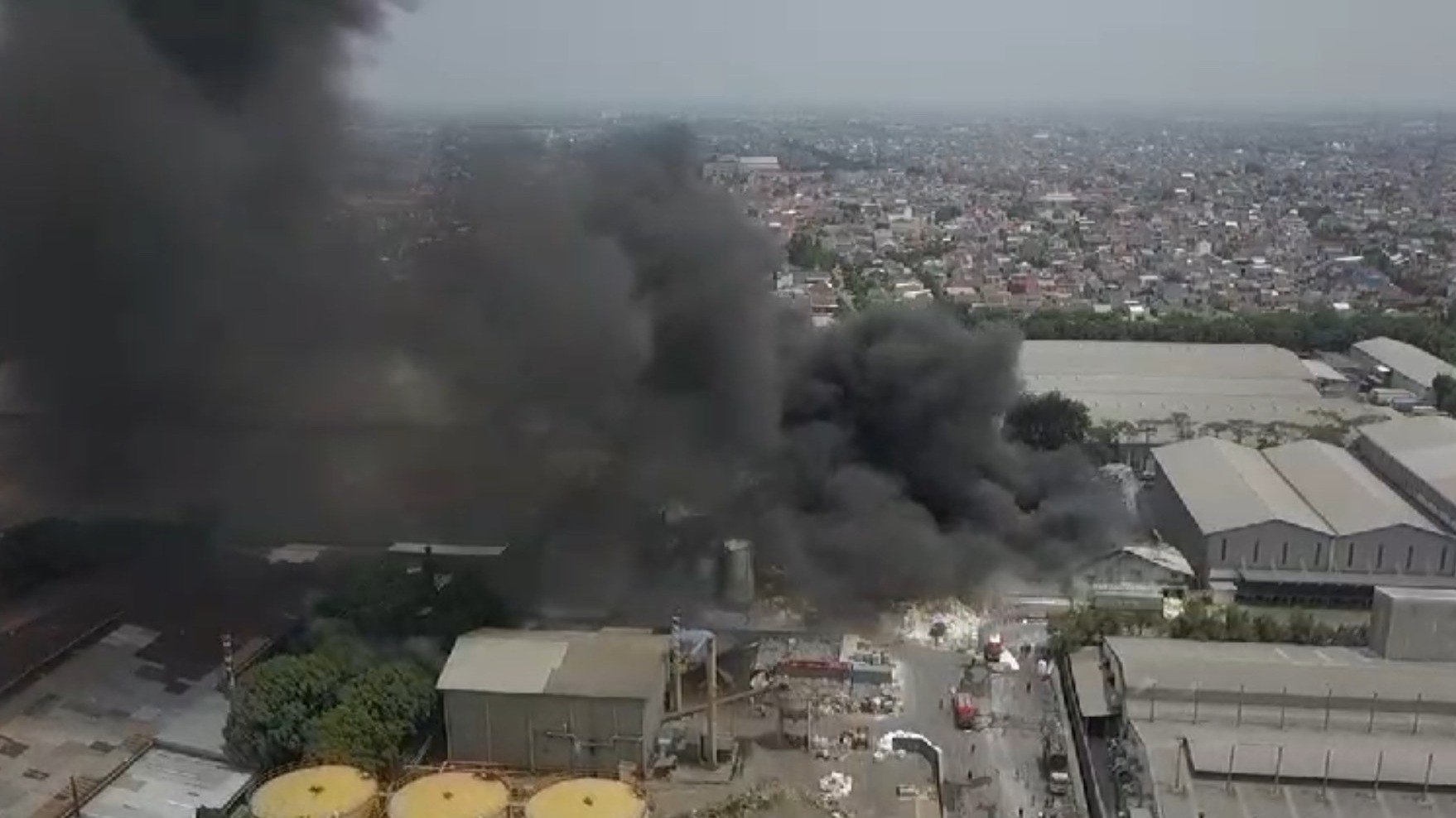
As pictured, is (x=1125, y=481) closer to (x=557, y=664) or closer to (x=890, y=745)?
(x=890, y=745)

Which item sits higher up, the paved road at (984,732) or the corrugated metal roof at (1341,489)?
the corrugated metal roof at (1341,489)

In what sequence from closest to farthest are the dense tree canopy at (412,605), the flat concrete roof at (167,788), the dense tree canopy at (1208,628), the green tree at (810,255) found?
the flat concrete roof at (167,788) → the dense tree canopy at (412,605) → the dense tree canopy at (1208,628) → the green tree at (810,255)

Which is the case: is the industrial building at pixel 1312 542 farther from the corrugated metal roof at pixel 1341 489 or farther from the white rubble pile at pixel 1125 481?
the white rubble pile at pixel 1125 481

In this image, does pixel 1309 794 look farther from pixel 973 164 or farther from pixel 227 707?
pixel 973 164

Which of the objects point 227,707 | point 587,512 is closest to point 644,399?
point 587,512

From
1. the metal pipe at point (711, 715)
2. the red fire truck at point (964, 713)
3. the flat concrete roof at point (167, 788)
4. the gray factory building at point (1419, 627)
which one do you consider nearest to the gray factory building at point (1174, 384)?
the gray factory building at point (1419, 627)

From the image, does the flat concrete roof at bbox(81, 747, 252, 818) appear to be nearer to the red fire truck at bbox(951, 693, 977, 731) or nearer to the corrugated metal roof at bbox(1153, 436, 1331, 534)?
the red fire truck at bbox(951, 693, 977, 731)

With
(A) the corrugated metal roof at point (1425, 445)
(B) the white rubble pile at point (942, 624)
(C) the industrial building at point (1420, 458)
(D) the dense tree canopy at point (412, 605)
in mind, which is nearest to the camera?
(D) the dense tree canopy at point (412, 605)
